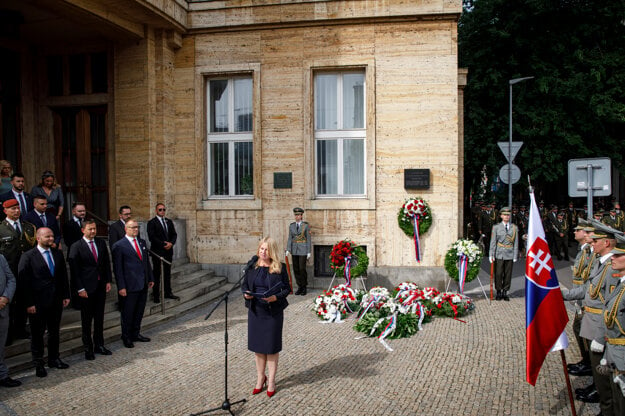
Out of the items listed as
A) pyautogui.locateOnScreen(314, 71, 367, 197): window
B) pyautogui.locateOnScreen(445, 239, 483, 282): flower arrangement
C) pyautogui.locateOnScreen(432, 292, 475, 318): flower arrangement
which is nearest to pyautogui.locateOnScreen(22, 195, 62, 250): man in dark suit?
pyautogui.locateOnScreen(314, 71, 367, 197): window

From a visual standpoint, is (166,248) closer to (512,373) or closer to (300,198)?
(300,198)

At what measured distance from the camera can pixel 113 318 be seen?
27.0 ft

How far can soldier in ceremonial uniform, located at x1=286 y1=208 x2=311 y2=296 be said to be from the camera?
11469mm

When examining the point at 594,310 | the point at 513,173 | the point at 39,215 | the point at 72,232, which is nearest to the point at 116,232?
the point at 72,232

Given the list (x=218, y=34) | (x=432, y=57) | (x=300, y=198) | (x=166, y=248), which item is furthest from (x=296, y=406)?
(x=218, y=34)

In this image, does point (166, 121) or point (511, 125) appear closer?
point (166, 121)

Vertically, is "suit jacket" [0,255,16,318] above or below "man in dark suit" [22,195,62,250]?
below

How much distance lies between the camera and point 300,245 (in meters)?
11.5

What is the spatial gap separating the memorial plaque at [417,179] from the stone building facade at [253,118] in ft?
0.52

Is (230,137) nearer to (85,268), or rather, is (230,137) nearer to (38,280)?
(85,268)

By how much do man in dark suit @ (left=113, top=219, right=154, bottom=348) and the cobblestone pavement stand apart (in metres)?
0.32

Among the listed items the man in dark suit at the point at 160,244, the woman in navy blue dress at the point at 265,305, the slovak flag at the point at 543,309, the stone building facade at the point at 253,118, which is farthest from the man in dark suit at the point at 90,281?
the slovak flag at the point at 543,309

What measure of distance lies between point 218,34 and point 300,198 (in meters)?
4.66

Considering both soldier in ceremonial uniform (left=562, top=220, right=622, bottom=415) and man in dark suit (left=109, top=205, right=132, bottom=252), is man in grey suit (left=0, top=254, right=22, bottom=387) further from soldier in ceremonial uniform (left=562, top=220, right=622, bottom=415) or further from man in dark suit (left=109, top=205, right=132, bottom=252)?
soldier in ceremonial uniform (left=562, top=220, right=622, bottom=415)
